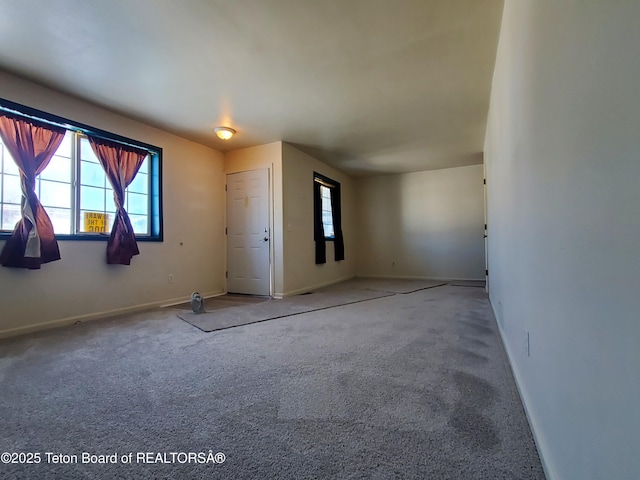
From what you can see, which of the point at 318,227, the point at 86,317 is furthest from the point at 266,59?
the point at 318,227

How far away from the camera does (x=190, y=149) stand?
4.76 m

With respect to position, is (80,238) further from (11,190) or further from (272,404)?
(272,404)

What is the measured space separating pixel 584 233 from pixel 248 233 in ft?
15.7

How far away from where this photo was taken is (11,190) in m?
2.92

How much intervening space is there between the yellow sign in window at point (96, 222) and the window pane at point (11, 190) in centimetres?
61

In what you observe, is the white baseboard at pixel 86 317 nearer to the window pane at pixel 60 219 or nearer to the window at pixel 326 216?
the window pane at pixel 60 219

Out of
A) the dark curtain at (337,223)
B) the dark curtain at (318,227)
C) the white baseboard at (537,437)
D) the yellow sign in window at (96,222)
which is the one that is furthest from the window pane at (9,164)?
the dark curtain at (337,223)

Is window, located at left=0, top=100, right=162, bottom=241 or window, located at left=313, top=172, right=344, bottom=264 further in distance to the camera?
window, located at left=313, top=172, right=344, bottom=264

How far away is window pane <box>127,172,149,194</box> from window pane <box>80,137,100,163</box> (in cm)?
52

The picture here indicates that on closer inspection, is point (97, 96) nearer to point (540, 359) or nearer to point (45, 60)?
point (45, 60)

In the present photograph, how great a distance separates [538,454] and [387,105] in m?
3.45

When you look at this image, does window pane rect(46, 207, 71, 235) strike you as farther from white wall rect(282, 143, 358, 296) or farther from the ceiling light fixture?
white wall rect(282, 143, 358, 296)

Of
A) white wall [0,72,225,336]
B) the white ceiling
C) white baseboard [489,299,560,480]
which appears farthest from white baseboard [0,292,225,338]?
white baseboard [489,299,560,480]

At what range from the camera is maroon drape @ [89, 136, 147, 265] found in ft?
11.9
